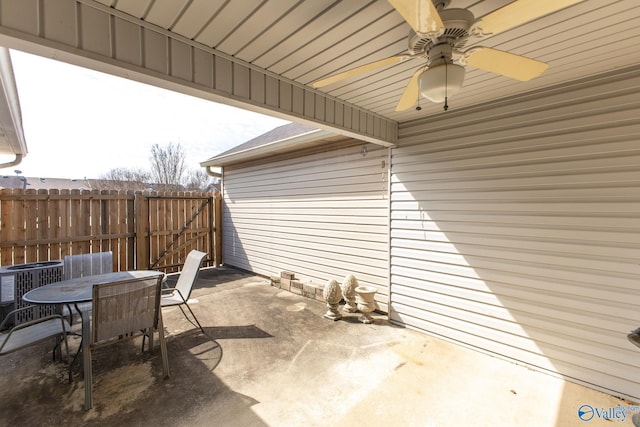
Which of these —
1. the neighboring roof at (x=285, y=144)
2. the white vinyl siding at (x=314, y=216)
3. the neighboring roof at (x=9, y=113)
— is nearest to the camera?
the neighboring roof at (x=9, y=113)

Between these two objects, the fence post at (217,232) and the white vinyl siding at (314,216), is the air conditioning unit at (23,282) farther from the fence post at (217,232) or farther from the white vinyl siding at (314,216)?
the fence post at (217,232)

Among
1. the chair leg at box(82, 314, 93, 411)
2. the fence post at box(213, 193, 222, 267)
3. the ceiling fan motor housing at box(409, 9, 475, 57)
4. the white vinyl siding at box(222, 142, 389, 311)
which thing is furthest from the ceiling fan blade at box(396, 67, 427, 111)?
the fence post at box(213, 193, 222, 267)

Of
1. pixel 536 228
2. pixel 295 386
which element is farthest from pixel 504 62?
pixel 295 386

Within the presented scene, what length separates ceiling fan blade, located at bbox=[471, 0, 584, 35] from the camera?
1.10 m

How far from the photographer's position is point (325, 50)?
1.97m

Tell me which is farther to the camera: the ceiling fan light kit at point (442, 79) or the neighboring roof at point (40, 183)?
the neighboring roof at point (40, 183)

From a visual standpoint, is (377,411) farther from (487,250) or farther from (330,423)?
(487,250)

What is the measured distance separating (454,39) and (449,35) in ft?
0.12

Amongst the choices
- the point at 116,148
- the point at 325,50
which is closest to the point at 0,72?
the point at 325,50

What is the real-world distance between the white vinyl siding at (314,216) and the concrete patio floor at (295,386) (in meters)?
1.27

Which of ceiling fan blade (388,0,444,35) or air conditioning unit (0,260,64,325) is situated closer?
ceiling fan blade (388,0,444,35)

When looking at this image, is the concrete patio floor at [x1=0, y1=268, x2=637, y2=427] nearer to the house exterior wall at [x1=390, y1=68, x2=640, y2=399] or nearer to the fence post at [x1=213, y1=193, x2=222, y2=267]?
the house exterior wall at [x1=390, y1=68, x2=640, y2=399]

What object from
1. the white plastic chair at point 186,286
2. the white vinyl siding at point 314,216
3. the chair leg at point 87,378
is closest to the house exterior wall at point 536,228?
the white vinyl siding at point 314,216

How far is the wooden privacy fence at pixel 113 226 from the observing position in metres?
4.27
